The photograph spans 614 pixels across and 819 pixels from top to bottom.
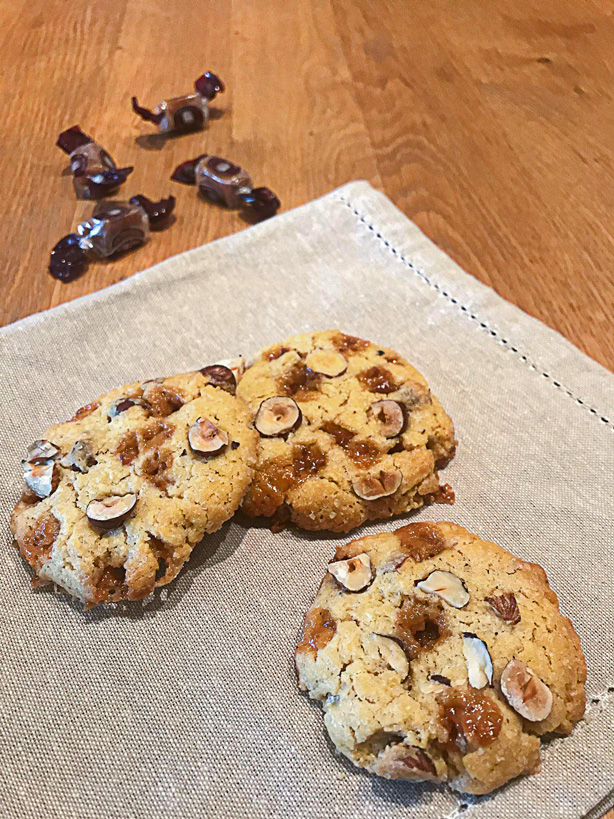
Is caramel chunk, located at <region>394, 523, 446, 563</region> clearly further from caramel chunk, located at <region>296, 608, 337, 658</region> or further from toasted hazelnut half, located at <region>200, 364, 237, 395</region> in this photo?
toasted hazelnut half, located at <region>200, 364, 237, 395</region>

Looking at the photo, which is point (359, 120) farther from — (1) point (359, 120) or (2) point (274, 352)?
(2) point (274, 352)

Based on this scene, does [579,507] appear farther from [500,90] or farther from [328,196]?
[500,90]

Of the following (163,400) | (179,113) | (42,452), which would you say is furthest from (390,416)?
(179,113)

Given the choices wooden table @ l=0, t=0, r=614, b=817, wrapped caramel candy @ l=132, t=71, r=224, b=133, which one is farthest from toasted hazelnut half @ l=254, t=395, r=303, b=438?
wrapped caramel candy @ l=132, t=71, r=224, b=133

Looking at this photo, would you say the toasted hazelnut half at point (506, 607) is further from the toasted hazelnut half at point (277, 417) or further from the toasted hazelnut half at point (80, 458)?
the toasted hazelnut half at point (80, 458)

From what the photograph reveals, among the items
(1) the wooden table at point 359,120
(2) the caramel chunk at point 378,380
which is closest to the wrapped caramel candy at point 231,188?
(1) the wooden table at point 359,120

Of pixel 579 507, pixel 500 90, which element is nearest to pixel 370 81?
pixel 500 90
